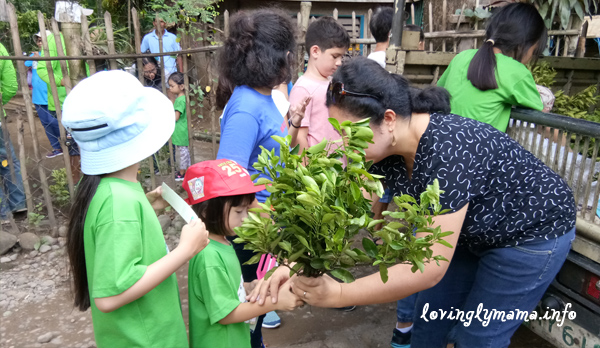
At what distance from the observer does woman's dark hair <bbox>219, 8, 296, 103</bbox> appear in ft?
7.38

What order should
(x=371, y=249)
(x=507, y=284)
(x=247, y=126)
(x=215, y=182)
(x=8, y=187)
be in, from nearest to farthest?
(x=371, y=249)
(x=215, y=182)
(x=507, y=284)
(x=247, y=126)
(x=8, y=187)

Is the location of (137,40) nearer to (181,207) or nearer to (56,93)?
(56,93)

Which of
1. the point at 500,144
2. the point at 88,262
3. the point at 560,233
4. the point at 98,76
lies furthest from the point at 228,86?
the point at 560,233

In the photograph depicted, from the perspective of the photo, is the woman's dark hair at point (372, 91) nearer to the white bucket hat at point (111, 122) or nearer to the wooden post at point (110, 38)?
the white bucket hat at point (111, 122)

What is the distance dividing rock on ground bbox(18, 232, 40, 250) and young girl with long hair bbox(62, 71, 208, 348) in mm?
2873

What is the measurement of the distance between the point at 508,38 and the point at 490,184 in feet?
4.32

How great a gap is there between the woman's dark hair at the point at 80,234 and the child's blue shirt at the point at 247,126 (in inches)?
26.6

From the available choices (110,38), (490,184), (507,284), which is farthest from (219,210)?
(110,38)

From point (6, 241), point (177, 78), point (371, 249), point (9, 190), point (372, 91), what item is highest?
point (372, 91)

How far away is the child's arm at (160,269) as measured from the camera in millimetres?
1396

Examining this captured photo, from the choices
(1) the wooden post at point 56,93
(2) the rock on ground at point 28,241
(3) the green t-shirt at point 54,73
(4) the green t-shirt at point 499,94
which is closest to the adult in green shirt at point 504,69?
(4) the green t-shirt at point 499,94

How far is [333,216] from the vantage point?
1021 mm

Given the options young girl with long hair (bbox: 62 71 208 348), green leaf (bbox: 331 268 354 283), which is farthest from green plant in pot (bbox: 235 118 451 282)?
young girl with long hair (bbox: 62 71 208 348)

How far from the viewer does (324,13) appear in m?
11.6
